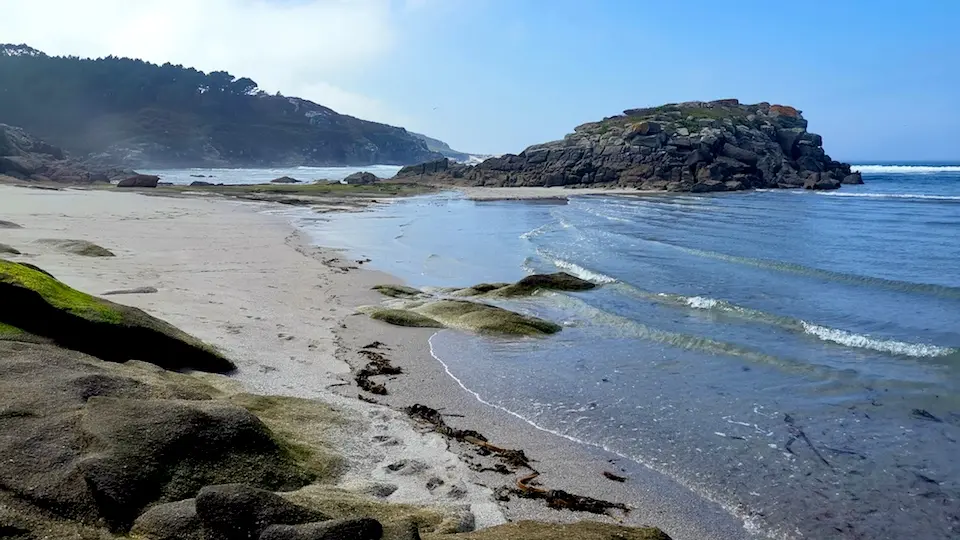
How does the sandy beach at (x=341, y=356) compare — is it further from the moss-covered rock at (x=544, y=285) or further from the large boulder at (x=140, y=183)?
the large boulder at (x=140, y=183)

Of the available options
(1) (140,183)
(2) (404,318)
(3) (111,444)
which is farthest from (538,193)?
(3) (111,444)

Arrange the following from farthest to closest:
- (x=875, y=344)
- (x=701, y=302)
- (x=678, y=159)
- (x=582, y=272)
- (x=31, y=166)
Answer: (x=678, y=159) → (x=31, y=166) → (x=582, y=272) → (x=701, y=302) → (x=875, y=344)

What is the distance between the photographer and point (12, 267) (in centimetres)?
732

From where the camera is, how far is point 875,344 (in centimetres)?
1210

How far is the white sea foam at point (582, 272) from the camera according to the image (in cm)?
1878

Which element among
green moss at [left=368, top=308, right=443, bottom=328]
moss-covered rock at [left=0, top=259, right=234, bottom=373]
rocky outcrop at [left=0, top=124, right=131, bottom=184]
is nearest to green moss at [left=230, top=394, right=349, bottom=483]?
moss-covered rock at [left=0, top=259, right=234, bottom=373]

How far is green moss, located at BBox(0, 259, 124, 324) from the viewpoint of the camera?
698 centimetres

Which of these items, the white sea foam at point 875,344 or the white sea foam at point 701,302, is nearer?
the white sea foam at point 875,344

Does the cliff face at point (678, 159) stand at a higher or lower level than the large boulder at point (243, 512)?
higher

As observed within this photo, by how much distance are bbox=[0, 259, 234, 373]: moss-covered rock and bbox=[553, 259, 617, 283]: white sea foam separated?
1241 centimetres

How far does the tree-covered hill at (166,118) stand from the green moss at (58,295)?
119632 mm

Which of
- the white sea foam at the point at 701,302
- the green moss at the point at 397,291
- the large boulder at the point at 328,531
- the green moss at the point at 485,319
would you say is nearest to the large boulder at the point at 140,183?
the green moss at the point at 397,291

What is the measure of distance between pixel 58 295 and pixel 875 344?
1263cm

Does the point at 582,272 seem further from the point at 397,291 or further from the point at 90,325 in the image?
the point at 90,325
